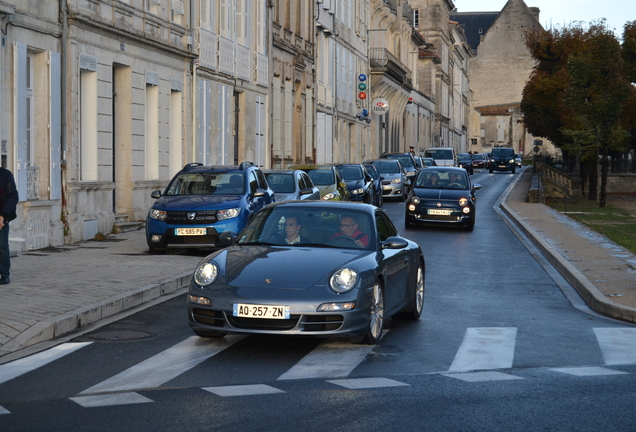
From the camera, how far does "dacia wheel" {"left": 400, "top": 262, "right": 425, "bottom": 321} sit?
10.7 metres

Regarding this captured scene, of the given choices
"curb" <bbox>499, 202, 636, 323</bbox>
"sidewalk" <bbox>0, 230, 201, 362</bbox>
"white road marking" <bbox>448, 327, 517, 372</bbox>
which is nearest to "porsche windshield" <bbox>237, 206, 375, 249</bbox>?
"white road marking" <bbox>448, 327, 517, 372</bbox>

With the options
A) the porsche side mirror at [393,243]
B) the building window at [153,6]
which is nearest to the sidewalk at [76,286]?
the porsche side mirror at [393,243]

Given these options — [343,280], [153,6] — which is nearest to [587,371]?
[343,280]

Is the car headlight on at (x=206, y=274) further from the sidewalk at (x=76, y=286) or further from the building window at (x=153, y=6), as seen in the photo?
the building window at (x=153, y=6)

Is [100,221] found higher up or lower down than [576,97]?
lower down

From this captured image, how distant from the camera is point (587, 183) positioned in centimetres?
5209

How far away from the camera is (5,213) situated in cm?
1240

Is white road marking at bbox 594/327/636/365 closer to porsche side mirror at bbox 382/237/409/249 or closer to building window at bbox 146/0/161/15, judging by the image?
porsche side mirror at bbox 382/237/409/249

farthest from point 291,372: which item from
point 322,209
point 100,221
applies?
point 100,221

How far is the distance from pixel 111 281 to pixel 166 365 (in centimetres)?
521

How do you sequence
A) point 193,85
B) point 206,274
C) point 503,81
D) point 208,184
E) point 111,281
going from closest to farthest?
1. point 206,274
2. point 111,281
3. point 208,184
4. point 193,85
5. point 503,81

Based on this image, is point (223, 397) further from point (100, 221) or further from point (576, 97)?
point (576, 97)

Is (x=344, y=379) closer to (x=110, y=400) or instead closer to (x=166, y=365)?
(x=166, y=365)

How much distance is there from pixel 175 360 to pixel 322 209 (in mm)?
Result: 2518
